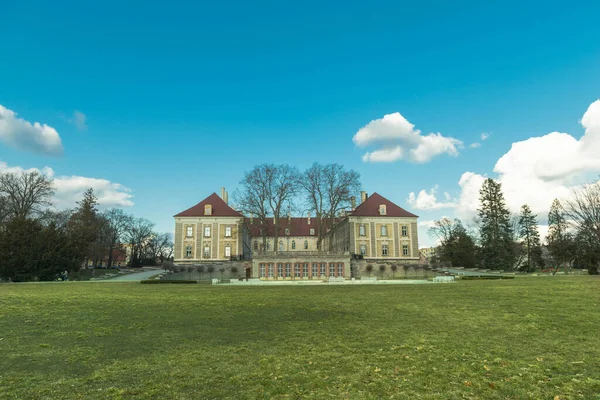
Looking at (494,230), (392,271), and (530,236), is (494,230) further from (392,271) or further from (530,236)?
(392,271)

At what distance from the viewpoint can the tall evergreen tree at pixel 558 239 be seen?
5247 centimetres

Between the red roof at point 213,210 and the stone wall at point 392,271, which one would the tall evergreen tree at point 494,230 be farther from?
the red roof at point 213,210

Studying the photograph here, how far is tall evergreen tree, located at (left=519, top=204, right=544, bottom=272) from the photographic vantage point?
195 ft

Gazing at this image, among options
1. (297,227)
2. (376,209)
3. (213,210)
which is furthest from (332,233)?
(297,227)

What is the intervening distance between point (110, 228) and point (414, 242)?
53.9m

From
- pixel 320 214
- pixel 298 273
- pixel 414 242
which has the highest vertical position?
pixel 320 214

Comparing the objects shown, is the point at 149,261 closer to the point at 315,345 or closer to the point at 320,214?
the point at 320,214

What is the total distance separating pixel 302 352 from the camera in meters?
7.72

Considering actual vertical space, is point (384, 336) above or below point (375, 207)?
below

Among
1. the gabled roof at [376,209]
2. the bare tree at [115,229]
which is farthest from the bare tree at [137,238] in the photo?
the gabled roof at [376,209]

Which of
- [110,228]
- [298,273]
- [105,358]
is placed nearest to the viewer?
[105,358]

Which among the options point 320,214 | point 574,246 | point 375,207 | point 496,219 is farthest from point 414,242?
point 574,246

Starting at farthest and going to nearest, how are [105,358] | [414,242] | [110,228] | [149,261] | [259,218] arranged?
Result: [149,261], [110,228], [414,242], [259,218], [105,358]

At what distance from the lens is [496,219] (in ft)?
190
